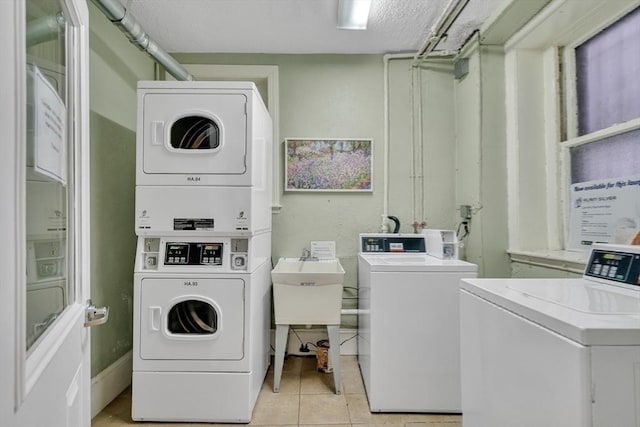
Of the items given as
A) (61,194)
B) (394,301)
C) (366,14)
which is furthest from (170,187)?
(366,14)

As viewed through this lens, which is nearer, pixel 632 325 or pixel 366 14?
pixel 632 325

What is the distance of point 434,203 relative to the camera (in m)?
2.84

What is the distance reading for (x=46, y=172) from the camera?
713 millimetres

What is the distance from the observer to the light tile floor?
1902 mm

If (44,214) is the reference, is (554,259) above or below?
below

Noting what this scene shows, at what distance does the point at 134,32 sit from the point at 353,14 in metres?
1.33

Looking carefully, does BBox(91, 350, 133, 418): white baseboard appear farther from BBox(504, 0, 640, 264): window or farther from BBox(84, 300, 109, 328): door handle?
BBox(504, 0, 640, 264): window

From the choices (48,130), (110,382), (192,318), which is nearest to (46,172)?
(48,130)

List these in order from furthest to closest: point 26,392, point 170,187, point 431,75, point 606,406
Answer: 1. point 431,75
2. point 170,187
3. point 606,406
4. point 26,392

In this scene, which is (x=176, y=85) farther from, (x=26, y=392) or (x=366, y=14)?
(x=26, y=392)

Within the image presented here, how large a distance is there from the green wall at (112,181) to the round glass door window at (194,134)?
50 cm

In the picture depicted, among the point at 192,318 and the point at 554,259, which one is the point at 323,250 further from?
the point at 554,259

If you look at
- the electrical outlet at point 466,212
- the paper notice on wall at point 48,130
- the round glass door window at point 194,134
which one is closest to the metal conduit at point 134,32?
the round glass door window at point 194,134

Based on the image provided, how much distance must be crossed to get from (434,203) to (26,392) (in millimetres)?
2737
